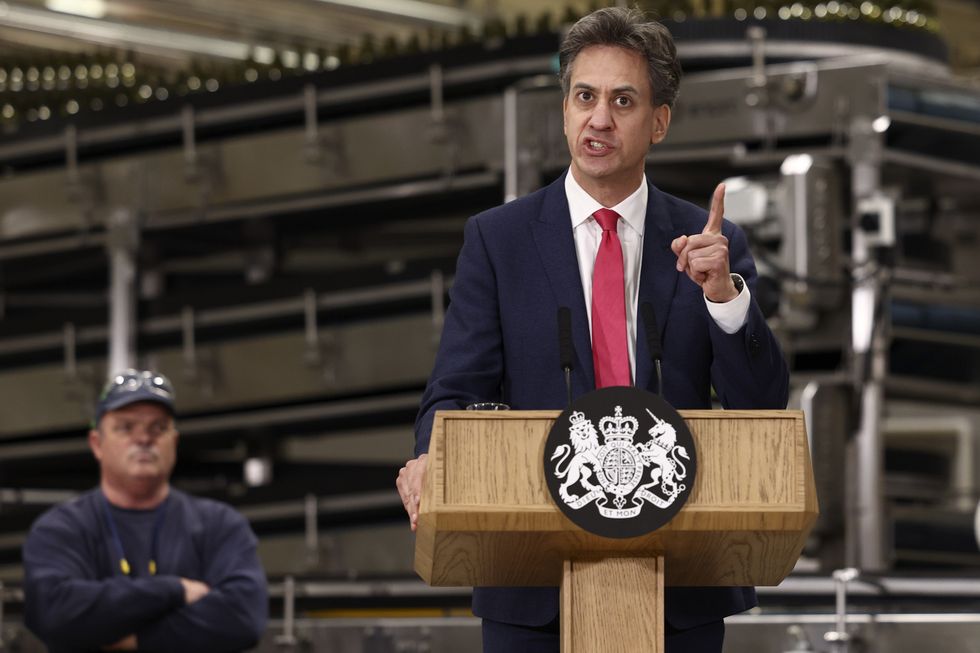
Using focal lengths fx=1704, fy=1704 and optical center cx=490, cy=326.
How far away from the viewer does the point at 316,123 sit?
24.6ft

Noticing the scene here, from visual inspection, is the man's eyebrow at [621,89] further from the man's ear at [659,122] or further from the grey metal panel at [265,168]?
the grey metal panel at [265,168]

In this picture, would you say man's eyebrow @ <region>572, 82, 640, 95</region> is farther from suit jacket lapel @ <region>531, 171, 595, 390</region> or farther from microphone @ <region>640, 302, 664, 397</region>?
microphone @ <region>640, 302, 664, 397</region>

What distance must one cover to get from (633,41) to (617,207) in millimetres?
216

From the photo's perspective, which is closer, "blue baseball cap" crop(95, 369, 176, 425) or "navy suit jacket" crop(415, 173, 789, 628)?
"navy suit jacket" crop(415, 173, 789, 628)

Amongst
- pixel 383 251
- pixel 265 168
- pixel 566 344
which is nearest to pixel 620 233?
pixel 566 344

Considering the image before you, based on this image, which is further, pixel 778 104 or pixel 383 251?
pixel 383 251

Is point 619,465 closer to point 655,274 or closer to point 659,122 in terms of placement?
point 655,274

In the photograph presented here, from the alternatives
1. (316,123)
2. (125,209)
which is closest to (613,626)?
(316,123)

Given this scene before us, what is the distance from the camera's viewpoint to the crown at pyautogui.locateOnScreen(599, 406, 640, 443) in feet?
6.11

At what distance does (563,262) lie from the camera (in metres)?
2.21

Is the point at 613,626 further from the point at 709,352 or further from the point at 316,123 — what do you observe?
the point at 316,123

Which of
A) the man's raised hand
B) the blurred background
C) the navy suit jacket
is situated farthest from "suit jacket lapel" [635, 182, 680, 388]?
the blurred background

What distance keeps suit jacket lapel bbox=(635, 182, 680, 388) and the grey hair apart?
150mm

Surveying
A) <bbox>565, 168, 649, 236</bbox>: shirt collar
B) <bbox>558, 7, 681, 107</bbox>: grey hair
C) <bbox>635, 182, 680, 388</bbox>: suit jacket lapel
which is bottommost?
<bbox>635, 182, 680, 388</bbox>: suit jacket lapel
